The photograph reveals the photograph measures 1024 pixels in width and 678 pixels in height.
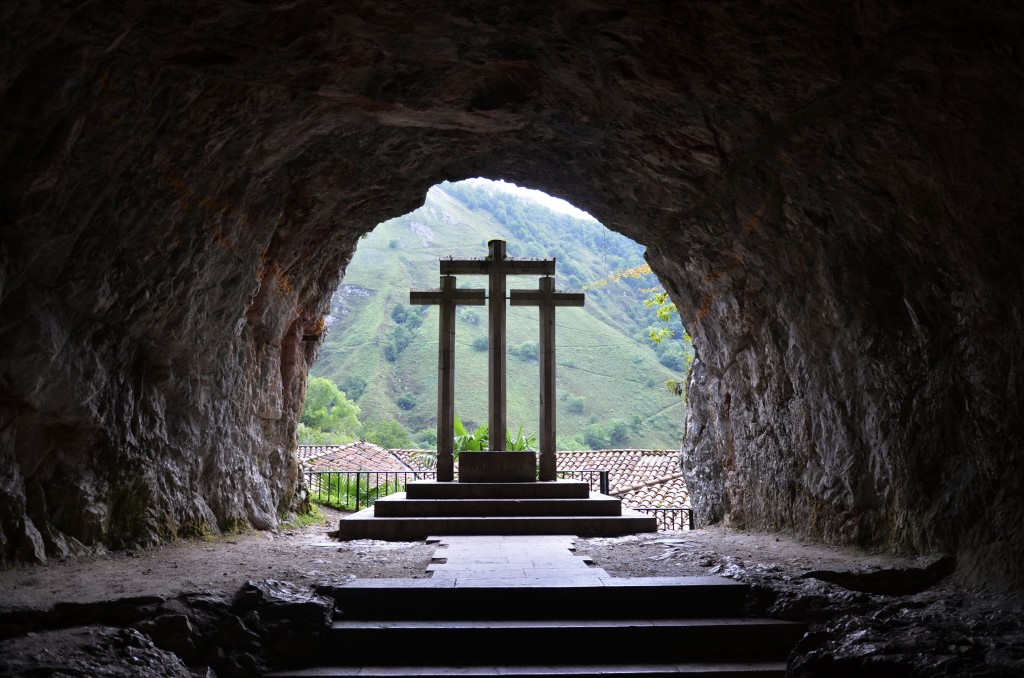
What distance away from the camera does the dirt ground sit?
489 centimetres

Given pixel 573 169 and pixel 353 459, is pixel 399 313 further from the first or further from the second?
pixel 573 169

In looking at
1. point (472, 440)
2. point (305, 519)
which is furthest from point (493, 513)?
point (472, 440)

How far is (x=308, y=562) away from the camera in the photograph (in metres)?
6.73

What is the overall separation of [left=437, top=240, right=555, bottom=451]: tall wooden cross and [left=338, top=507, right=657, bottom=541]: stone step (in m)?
2.81

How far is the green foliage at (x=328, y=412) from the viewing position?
1544 inches

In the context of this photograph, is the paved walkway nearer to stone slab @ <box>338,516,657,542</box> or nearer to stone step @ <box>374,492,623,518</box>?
stone slab @ <box>338,516,657,542</box>

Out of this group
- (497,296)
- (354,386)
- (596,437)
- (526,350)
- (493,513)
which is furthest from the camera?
(526,350)

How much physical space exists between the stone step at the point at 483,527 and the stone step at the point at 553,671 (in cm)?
462

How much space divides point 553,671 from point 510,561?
2.31 metres

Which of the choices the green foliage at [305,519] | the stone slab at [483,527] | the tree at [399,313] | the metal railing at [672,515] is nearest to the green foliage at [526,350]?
the tree at [399,313]

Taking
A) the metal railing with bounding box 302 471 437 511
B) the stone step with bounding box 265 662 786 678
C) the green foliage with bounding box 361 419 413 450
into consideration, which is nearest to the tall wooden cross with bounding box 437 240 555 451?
the metal railing with bounding box 302 471 437 511

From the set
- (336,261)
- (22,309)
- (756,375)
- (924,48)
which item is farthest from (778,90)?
(336,261)

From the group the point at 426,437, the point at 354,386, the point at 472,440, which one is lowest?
the point at 426,437

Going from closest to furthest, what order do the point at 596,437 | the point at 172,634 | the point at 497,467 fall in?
1. the point at 172,634
2. the point at 497,467
3. the point at 596,437
